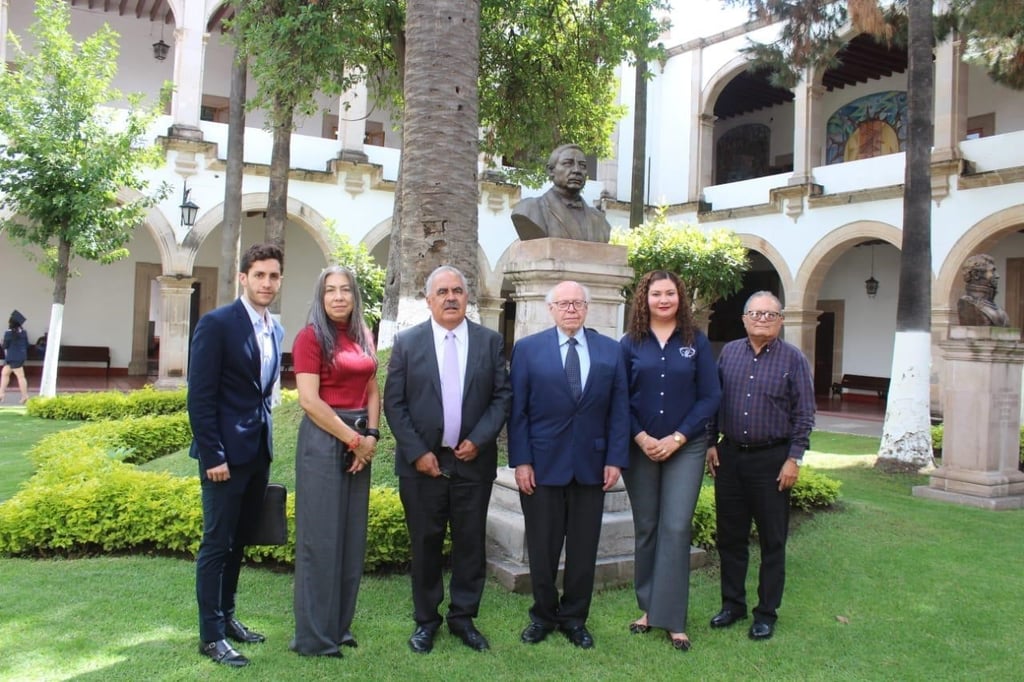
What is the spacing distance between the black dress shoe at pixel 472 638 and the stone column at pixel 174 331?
42.7 feet

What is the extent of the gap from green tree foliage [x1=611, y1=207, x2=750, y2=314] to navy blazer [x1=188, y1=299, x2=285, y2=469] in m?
11.3

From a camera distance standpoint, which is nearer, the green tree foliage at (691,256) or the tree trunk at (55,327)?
the tree trunk at (55,327)

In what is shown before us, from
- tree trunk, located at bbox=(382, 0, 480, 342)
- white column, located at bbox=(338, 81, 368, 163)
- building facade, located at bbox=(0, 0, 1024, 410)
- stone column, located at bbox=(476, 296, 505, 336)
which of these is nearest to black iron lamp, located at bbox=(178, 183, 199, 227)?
building facade, located at bbox=(0, 0, 1024, 410)

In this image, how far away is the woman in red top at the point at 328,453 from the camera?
11.2 feet

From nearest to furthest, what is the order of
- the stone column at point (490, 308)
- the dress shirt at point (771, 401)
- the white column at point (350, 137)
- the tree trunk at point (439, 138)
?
1. the dress shirt at point (771, 401)
2. the tree trunk at point (439, 138)
3. the white column at point (350, 137)
4. the stone column at point (490, 308)

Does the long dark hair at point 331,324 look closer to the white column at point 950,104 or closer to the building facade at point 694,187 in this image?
the building facade at point 694,187

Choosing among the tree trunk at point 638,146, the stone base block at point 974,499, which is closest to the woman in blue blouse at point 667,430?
the stone base block at point 974,499

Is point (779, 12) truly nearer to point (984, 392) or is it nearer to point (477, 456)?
point (984, 392)

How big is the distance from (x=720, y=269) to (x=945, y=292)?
423 cm

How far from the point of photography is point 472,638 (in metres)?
3.62

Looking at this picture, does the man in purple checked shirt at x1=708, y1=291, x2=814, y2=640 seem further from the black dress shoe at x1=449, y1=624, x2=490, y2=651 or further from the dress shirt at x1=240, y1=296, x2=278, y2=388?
the dress shirt at x1=240, y1=296, x2=278, y2=388

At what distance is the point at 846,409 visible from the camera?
17.8m

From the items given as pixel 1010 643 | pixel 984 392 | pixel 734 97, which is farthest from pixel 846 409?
pixel 1010 643

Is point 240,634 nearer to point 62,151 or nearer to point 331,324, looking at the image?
point 331,324
